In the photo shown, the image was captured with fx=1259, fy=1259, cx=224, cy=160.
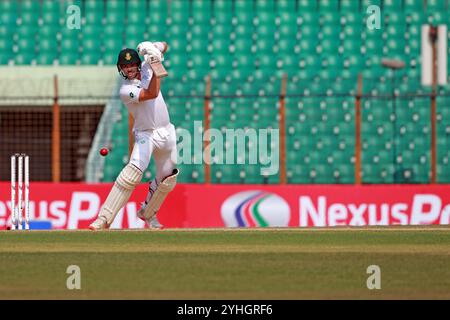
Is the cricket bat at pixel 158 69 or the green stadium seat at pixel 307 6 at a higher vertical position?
the green stadium seat at pixel 307 6

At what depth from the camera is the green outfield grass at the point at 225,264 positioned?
9.24 meters

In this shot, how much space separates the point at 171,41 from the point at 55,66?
2442mm

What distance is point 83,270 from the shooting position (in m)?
10.5

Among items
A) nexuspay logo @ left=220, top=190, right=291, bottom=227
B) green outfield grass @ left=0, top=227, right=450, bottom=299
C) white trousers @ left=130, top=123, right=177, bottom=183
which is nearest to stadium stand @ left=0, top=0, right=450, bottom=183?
nexuspay logo @ left=220, top=190, right=291, bottom=227

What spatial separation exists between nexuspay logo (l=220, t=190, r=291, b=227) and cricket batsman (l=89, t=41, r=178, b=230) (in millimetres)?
3699

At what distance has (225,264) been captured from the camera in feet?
35.8

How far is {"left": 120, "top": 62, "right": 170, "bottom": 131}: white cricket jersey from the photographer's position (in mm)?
15367

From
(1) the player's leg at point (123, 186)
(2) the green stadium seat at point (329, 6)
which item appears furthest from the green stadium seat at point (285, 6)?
(1) the player's leg at point (123, 186)

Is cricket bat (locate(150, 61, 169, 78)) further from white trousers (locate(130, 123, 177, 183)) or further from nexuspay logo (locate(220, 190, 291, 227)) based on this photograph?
nexuspay logo (locate(220, 190, 291, 227))

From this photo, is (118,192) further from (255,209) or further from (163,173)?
(255,209)

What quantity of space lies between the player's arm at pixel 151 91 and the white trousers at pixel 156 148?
57 cm

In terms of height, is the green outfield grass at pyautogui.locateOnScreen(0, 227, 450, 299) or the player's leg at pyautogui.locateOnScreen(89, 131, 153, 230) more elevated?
the player's leg at pyautogui.locateOnScreen(89, 131, 153, 230)

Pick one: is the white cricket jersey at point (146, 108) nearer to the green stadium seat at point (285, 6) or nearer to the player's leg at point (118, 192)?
the player's leg at point (118, 192)

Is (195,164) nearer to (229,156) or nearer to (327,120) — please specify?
(229,156)
